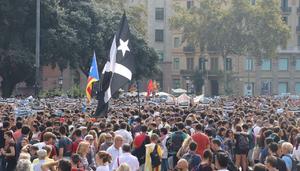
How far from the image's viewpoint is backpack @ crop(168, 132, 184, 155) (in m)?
16.8

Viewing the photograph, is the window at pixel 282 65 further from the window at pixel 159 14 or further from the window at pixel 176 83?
the window at pixel 159 14

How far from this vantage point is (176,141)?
16.9 meters

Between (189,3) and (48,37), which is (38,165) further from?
(189,3)

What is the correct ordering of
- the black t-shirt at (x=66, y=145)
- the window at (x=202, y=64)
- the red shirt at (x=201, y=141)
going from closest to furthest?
1. the black t-shirt at (x=66, y=145)
2. the red shirt at (x=201, y=141)
3. the window at (x=202, y=64)

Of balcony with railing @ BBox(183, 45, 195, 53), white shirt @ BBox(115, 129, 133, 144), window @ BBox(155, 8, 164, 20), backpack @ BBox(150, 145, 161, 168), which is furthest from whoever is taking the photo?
balcony with railing @ BBox(183, 45, 195, 53)

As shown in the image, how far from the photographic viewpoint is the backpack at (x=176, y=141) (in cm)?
1684

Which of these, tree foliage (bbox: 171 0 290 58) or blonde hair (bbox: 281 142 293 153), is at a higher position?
tree foliage (bbox: 171 0 290 58)

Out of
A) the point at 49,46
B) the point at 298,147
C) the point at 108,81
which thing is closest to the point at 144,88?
the point at 49,46

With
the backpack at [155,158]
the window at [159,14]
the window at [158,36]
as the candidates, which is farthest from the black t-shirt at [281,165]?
the window at [158,36]

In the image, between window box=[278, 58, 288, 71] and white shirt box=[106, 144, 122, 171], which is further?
window box=[278, 58, 288, 71]

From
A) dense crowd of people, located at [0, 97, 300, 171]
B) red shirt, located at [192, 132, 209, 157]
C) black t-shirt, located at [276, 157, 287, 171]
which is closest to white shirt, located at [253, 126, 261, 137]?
dense crowd of people, located at [0, 97, 300, 171]

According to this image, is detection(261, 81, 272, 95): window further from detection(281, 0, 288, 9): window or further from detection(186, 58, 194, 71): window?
detection(281, 0, 288, 9): window

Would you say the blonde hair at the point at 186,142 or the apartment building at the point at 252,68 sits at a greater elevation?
the apartment building at the point at 252,68

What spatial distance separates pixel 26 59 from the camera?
53094mm
